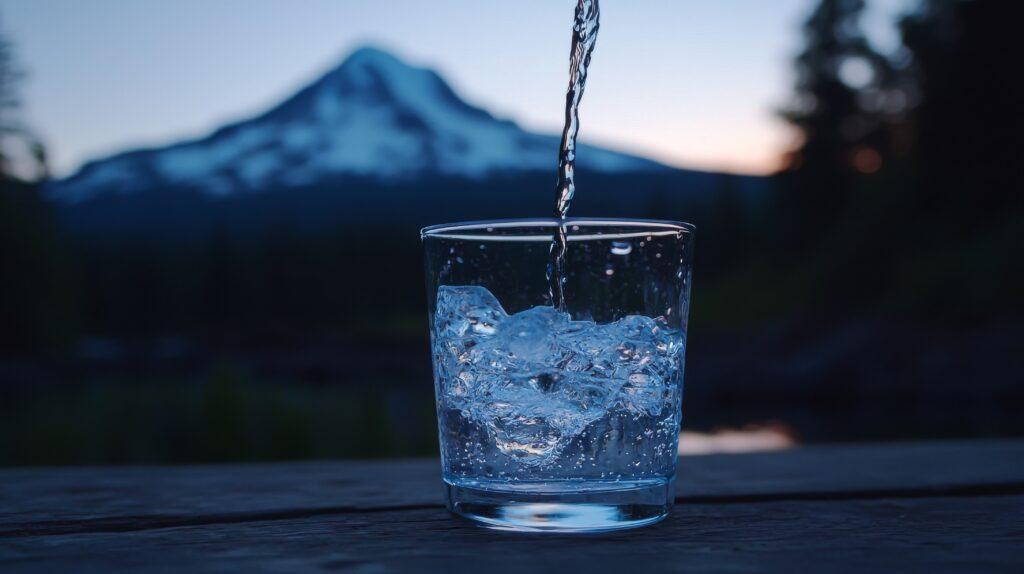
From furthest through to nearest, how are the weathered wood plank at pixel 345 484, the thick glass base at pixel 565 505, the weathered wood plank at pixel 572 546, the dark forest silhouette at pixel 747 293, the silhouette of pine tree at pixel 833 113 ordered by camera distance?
the silhouette of pine tree at pixel 833 113 < the dark forest silhouette at pixel 747 293 < the weathered wood plank at pixel 345 484 < the thick glass base at pixel 565 505 < the weathered wood plank at pixel 572 546

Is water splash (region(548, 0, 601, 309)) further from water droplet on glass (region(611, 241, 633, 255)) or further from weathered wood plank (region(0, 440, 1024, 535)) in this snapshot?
weathered wood plank (region(0, 440, 1024, 535))

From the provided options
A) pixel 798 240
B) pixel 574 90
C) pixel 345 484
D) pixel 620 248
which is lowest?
pixel 345 484

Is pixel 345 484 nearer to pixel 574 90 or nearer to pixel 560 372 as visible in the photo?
pixel 560 372

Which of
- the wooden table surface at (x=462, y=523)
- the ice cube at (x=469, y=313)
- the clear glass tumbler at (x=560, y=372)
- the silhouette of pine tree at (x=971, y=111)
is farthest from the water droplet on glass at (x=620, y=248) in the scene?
the silhouette of pine tree at (x=971, y=111)

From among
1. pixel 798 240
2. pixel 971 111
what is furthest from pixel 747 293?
pixel 971 111

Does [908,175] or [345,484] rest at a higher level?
[908,175]

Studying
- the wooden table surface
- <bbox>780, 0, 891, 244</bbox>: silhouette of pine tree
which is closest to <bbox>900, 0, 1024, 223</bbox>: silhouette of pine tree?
<bbox>780, 0, 891, 244</bbox>: silhouette of pine tree

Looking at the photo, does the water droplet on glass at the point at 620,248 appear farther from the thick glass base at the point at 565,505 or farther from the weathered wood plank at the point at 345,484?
the weathered wood plank at the point at 345,484
